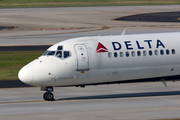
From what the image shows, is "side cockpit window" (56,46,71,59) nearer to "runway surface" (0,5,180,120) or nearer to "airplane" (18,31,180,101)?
"airplane" (18,31,180,101)

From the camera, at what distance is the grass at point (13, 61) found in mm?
32531

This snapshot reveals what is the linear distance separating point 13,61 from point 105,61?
1842 centimetres

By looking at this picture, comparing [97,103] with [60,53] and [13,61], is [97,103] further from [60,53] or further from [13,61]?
[13,61]

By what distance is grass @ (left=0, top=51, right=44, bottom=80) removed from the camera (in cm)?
3253

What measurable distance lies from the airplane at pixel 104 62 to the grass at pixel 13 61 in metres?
9.63

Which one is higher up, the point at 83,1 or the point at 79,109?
the point at 83,1

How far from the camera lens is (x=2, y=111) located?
19828 millimetres

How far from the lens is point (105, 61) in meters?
22.6

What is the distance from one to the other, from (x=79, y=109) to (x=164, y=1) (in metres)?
116

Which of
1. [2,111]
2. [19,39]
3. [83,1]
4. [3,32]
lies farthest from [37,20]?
[2,111]

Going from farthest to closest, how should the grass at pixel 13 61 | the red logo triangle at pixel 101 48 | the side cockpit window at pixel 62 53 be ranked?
the grass at pixel 13 61, the red logo triangle at pixel 101 48, the side cockpit window at pixel 62 53

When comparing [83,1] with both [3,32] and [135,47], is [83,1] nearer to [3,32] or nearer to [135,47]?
[3,32]

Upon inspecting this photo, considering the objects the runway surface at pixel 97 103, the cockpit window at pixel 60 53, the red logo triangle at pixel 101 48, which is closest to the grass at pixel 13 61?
the runway surface at pixel 97 103

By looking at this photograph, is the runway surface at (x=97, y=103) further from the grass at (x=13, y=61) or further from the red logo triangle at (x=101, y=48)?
the grass at (x=13, y=61)
